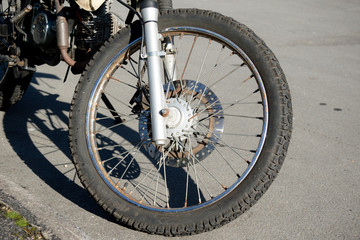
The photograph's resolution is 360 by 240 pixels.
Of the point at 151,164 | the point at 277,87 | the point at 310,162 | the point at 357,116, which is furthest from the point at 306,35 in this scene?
the point at 277,87

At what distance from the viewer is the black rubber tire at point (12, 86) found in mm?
3721

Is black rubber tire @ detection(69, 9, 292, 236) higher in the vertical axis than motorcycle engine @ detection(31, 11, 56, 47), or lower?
lower

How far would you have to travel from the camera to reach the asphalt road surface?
8.05 ft

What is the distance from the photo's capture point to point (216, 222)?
222 cm

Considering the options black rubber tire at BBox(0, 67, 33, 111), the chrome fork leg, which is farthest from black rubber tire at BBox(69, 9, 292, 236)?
black rubber tire at BBox(0, 67, 33, 111)

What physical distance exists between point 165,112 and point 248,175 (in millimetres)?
535

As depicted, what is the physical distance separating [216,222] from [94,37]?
146 centimetres

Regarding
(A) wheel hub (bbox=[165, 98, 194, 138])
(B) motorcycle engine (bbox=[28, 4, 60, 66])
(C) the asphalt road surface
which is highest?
(B) motorcycle engine (bbox=[28, 4, 60, 66])

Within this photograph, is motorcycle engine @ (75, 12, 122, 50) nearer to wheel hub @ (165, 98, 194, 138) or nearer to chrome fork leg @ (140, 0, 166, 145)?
chrome fork leg @ (140, 0, 166, 145)

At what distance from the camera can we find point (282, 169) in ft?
10.6

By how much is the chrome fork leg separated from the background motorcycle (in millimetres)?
28

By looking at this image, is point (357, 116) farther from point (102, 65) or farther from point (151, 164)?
point (102, 65)

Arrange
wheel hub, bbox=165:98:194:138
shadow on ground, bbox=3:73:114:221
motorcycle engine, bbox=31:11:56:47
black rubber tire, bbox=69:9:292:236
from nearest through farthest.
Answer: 1. black rubber tire, bbox=69:9:292:236
2. wheel hub, bbox=165:98:194:138
3. shadow on ground, bbox=3:73:114:221
4. motorcycle engine, bbox=31:11:56:47

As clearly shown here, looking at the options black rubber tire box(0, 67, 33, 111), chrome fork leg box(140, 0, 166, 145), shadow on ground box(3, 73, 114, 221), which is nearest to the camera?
chrome fork leg box(140, 0, 166, 145)
